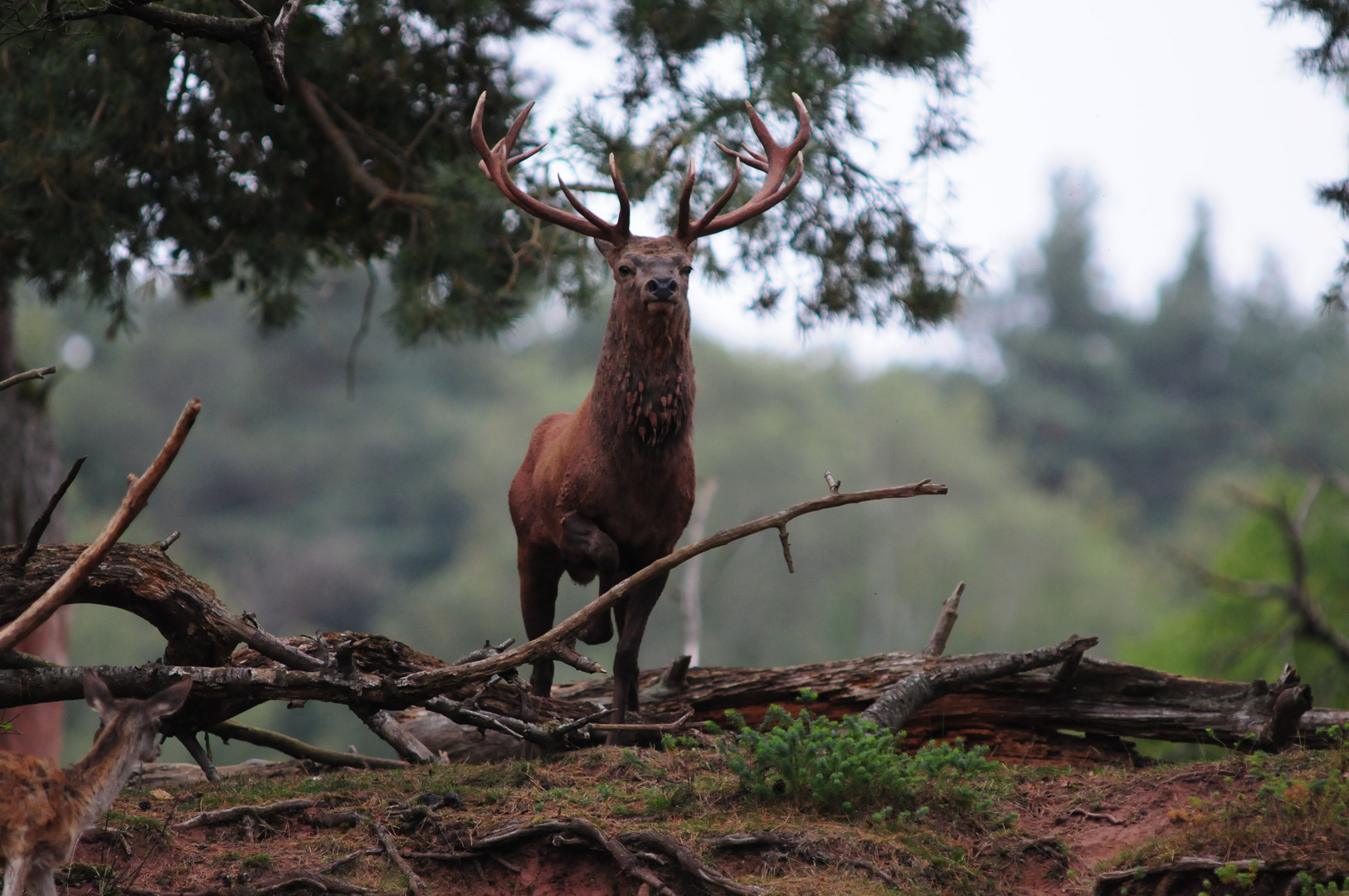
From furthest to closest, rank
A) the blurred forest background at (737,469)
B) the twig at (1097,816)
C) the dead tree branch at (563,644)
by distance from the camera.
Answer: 1. the blurred forest background at (737,469)
2. the twig at (1097,816)
3. the dead tree branch at (563,644)

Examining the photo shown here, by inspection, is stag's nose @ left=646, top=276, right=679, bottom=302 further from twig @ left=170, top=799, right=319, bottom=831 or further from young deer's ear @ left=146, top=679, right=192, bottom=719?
young deer's ear @ left=146, top=679, right=192, bottom=719

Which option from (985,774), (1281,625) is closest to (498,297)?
(985,774)

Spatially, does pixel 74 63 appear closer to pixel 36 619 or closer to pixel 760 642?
pixel 36 619

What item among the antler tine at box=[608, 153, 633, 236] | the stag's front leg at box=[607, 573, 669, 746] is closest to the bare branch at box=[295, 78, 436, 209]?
the antler tine at box=[608, 153, 633, 236]

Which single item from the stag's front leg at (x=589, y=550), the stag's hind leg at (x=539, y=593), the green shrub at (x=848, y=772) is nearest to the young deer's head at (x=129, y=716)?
the green shrub at (x=848, y=772)

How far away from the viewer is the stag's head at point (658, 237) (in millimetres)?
5480

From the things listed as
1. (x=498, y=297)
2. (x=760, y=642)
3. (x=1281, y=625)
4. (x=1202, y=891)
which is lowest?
(x=1202, y=891)

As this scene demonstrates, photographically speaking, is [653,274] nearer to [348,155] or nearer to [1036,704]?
[348,155]

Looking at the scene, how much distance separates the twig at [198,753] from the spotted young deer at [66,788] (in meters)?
1.31

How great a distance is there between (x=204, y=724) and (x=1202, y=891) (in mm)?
3569

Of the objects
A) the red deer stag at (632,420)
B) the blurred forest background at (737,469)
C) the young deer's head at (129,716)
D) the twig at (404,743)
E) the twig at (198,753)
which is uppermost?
the blurred forest background at (737,469)

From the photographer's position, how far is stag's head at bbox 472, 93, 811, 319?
216 inches

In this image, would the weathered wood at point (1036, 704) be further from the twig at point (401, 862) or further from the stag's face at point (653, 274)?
the twig at point (401, 862)

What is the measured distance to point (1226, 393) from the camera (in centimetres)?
4750
